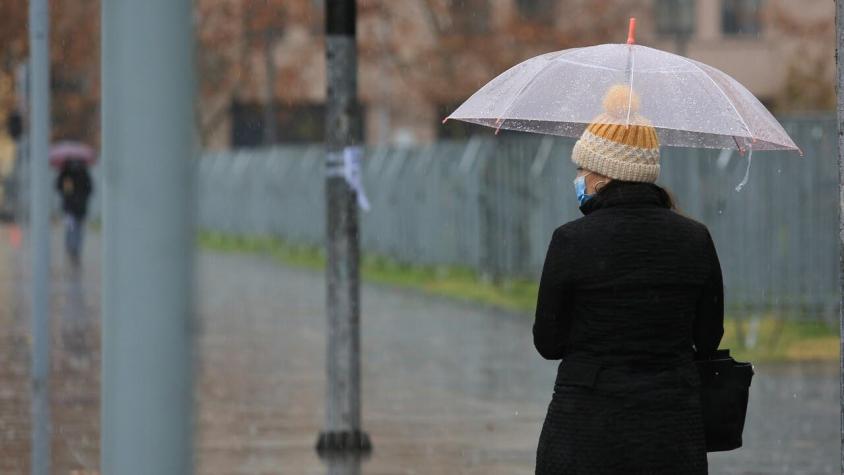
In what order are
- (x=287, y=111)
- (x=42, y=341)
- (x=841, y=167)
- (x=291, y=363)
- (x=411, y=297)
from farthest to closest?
(x=287, y=111) < (x=411, y=297) < (x=291, y=363) < (x=42, y=341) < (x=841, y=167)

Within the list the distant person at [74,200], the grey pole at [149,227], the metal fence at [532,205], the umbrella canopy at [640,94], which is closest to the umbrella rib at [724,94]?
the umbrella canopy at [640,94]

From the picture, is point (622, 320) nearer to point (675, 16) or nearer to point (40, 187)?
point (40, 187)

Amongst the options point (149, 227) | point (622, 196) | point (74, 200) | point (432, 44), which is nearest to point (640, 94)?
point (622, 196)

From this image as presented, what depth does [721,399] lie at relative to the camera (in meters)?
5.07

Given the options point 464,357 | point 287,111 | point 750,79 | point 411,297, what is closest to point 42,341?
point 464,357

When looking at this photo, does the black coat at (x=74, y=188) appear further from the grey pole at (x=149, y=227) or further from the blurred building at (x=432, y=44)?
the grey pole at (x=149, y=227)

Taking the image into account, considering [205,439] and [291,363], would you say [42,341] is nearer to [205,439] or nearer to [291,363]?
[205,439]

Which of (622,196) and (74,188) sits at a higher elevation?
(622,196)

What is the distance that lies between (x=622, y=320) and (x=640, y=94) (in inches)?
41.5

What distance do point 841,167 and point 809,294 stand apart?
12.4 m

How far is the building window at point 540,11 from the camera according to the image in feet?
133

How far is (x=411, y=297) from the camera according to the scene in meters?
23.3

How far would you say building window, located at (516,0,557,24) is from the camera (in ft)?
133

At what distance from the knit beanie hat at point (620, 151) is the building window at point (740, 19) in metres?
49.6
